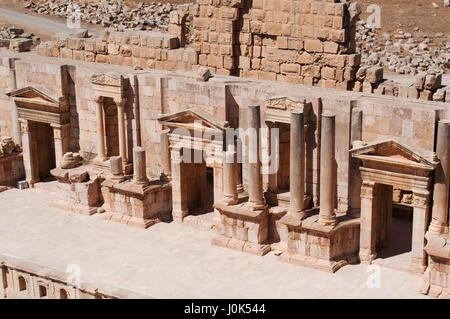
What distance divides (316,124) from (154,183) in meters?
5.55

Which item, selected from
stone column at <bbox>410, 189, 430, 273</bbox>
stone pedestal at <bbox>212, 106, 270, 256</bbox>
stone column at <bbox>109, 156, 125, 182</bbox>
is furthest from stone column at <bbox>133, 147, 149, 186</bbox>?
stone column at <bbox>410, 189, 430, 273</bbox>

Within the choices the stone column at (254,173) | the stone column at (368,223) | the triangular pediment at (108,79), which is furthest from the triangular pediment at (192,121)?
the stone column at (368,223)

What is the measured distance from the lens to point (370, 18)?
48906 mm

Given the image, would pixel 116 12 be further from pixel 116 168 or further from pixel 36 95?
pixel 116 168

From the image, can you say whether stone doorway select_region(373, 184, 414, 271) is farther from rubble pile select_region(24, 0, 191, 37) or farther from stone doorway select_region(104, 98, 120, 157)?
rubble pile select_region(24, 0, 191, 37)

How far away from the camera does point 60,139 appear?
29.3 m

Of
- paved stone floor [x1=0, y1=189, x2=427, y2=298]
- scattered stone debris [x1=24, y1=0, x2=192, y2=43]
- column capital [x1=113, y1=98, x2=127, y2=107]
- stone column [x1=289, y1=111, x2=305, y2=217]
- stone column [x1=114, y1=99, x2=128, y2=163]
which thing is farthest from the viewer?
scattered stone debris [x1=24, y1=0, x2=192, y2=43]

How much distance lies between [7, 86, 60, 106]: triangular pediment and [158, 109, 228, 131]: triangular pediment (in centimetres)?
411

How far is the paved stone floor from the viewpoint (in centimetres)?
2245

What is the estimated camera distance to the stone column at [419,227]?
73.8 ft

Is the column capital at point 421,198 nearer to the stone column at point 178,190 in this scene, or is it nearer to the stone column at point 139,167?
the stone column at point 178,190

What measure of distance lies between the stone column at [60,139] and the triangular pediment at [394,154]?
10.2m

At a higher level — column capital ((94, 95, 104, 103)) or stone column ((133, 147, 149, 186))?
column capital ((94, 95, 104, 103))
